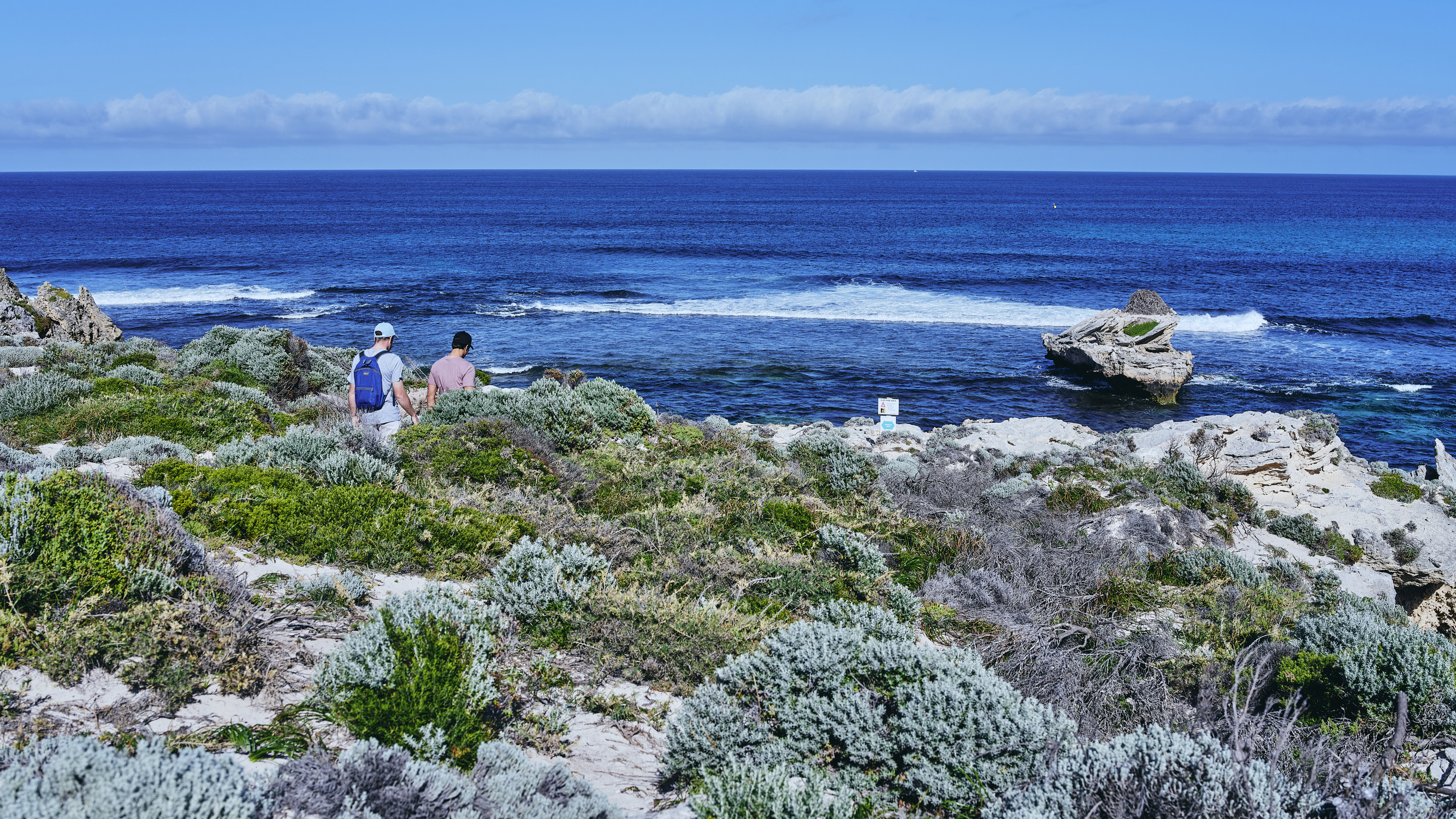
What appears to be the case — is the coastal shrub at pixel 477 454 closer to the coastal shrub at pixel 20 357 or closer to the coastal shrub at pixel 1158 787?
the coastal shrub at pixel 1158 787

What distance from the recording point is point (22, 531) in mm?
4492

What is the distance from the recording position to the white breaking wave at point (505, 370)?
28.9m

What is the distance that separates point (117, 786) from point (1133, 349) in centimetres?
3162

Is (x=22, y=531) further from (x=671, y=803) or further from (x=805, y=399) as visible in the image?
(x=805, y=399)

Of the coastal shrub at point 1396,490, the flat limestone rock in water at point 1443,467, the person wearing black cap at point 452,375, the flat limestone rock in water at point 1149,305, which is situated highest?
the flat limestone rock in water at point 1149,305

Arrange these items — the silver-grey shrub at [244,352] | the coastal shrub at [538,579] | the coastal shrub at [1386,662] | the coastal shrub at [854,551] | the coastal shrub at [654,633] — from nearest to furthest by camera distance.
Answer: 1. the coastal shrub at [1386,662]
2. the coastal shrub at [654,633]
3. the coastal shrub at [538,579]
4. the coastal shrub at [854,551]
5. the silver-grey shrub at [244,352]

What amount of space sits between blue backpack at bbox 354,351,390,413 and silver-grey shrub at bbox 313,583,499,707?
4619 mm

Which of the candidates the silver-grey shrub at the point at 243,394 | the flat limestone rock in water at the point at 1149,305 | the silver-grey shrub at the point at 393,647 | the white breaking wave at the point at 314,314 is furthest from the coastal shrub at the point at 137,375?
the flat limestone rock in water at the point at 1149,305

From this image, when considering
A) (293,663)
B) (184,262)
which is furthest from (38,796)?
(184,262)

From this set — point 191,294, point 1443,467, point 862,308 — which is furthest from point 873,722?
point 191,294

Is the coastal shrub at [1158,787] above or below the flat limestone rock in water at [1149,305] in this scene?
below

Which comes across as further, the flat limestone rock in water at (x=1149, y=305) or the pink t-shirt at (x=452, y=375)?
the flat limestone rock in water at (x=1149, y=305)

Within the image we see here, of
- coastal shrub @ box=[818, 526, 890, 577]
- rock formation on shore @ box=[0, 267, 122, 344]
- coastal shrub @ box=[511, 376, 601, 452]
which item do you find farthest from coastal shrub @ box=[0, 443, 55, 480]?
rock formation on shore @ box=[0, 267, 122, 344]

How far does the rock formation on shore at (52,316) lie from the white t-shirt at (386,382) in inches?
573
